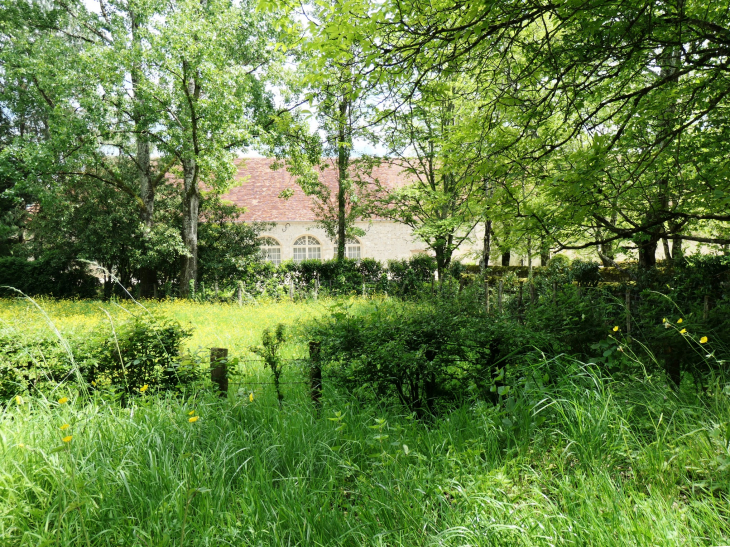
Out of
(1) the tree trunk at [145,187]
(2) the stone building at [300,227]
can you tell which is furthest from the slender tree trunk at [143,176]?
(2) the stone building at [300,227]

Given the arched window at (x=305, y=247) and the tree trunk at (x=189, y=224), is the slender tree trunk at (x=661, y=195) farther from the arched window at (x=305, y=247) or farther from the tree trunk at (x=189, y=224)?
the arched window at (x=305, y=247)

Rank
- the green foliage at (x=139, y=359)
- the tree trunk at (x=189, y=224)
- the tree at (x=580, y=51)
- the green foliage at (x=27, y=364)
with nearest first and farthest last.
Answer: the tree at (x=580, y=51), the green foliage at (x=27, y=364), the green foliage at (x=139, y=359), the tree trunk at (x=189, y=224)

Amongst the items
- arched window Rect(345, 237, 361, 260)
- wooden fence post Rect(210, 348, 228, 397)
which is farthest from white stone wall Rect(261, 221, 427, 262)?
wooden fence post Rect(210, 348, 228, 397)

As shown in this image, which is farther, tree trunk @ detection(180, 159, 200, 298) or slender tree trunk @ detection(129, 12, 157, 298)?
tree trunk @ detection(180, 159, 200, 298)

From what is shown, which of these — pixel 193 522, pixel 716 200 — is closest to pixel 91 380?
pixel 193 522

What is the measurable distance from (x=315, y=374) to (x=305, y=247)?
970 inches

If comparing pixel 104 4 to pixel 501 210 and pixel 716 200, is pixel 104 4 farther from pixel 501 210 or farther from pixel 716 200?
pixel 716 200

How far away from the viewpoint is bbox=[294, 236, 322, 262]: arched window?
28188 millimetres

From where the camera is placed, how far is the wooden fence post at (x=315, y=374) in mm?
4023

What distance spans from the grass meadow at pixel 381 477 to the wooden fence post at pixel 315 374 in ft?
1.39

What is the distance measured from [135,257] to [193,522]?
1761 cm

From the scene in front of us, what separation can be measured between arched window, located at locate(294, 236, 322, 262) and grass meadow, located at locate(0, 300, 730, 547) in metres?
24.8

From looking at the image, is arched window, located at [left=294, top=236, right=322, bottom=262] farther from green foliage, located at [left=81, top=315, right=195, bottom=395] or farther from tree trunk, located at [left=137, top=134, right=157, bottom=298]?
green foliage, located at [left=81, top=315, right=195, bottom=395]

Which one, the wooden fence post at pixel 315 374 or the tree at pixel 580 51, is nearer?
the tree at pixel 580 51
